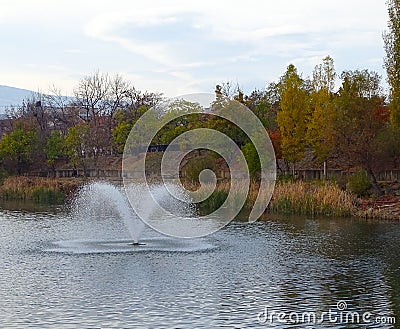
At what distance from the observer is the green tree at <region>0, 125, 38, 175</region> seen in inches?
2245

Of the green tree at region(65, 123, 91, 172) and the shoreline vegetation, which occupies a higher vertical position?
the green tree at region(65, 123, 91, 172)

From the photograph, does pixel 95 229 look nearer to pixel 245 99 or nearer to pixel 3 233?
pixel 3 233

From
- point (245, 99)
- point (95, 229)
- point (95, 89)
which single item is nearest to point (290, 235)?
point (95, 229)

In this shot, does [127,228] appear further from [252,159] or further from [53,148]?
[53,148]

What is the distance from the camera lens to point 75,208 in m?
40.3

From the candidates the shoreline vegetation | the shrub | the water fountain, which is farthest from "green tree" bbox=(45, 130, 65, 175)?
the shrub

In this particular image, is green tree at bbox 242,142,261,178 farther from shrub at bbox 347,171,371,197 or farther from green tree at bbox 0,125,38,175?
green tree at bbox 0,125,38,175

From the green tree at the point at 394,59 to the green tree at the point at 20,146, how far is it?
32.3 m

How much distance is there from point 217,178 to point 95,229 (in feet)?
48.7

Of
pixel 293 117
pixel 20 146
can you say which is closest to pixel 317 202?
pixel 293 117
